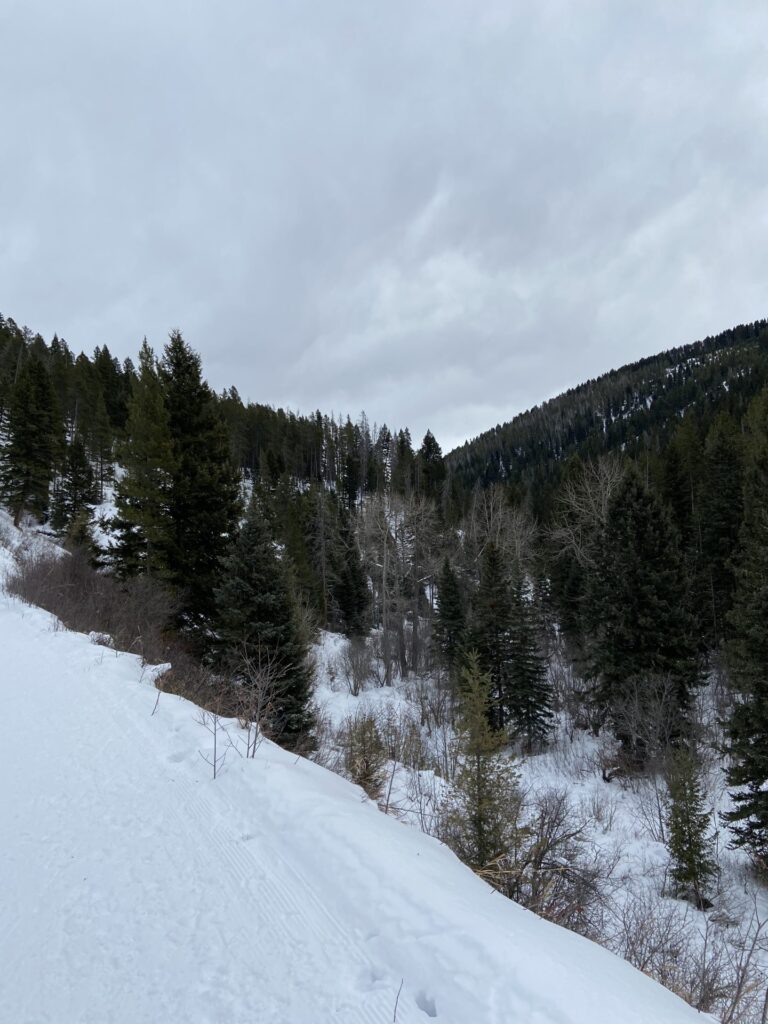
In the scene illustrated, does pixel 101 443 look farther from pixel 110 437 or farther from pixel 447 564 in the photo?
pixel 447 564

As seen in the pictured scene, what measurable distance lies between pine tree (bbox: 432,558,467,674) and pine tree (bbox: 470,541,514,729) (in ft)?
11.4

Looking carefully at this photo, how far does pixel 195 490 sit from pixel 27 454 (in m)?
31.4

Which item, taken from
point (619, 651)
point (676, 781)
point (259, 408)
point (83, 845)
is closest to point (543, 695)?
point (619, 651)

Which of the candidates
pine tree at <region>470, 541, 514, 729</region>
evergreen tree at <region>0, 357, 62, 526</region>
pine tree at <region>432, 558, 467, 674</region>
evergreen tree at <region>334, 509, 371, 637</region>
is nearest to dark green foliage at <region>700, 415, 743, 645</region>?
pine tree at <region>470, 541, 514, 729</region>

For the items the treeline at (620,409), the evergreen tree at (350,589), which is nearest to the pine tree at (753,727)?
the evergreen tree at (350,589)

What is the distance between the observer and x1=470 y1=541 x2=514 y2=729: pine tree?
25.7 meters

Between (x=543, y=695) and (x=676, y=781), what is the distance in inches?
500

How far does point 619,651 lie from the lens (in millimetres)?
21047

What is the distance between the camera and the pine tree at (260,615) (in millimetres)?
11695

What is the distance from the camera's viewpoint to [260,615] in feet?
39.9

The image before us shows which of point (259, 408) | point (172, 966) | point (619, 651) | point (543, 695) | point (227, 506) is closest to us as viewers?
point (172, 966)

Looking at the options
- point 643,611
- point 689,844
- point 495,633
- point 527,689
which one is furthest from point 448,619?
point 689,844

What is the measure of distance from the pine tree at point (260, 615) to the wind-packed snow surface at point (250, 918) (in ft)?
23.2

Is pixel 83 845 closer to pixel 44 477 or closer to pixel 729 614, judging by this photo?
pixel 729 614
